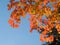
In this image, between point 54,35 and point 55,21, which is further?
point 54,35

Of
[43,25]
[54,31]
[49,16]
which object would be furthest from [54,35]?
[49,16]

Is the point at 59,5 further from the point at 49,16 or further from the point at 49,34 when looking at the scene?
the point at 49,34

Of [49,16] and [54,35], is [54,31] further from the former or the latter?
[49,16]

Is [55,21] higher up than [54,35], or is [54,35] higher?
[54,35]

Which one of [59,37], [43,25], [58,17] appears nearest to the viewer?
[58,17]

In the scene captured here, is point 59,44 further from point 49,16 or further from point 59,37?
point 49,16

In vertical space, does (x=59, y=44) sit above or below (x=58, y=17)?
above

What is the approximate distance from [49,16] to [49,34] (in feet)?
37.1

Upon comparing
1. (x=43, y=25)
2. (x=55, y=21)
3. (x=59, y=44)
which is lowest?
(x=55, y=21)

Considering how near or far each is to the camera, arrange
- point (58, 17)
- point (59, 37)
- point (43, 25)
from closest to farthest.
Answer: point (58, 17) < point (43, 25) < point (59, 37)

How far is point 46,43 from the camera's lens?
2948 centimetres

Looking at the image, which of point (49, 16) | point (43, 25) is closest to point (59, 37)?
point (43, 25)

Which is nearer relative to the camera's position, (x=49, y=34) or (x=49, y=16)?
(x=49, y=16)

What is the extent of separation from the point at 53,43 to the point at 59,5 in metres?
11.1
